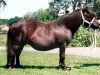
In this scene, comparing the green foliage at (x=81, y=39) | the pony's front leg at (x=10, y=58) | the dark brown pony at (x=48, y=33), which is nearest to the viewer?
the dark brown pony at (x=48, y=33)

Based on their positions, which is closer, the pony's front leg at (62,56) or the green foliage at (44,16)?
the pony's front leg at (62,56)

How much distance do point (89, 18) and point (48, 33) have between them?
4.98 ft

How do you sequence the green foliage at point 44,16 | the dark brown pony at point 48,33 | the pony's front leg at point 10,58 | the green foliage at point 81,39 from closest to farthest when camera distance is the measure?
the dark brown pony at point 48,33, the pony's front leg at point 10,58, the green foliage at point 81,39, the green foliage at point 44,16

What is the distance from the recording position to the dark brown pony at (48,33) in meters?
10.6

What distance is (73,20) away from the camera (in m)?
10.6

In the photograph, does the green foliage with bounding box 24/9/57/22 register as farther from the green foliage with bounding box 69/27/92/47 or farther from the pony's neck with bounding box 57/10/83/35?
the pony's neck with bounding box 57/10/83/35

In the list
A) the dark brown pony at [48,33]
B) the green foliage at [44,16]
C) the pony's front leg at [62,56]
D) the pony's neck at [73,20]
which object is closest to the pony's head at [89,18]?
the dark brown pony at [48,33]

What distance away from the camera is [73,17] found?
10578 millimetres

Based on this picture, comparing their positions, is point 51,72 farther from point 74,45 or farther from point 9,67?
point 74,45

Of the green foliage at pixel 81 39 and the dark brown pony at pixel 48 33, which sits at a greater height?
the dark brown pony at pixel 48 33

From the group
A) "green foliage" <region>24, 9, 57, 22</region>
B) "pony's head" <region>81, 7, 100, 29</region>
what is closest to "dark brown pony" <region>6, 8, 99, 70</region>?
"pony's head" <region>81, 7, 100, 29</region>

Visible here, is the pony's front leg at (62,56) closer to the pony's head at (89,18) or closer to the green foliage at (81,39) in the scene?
the pony's head at (89,18)

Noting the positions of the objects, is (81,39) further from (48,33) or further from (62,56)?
(48,33)

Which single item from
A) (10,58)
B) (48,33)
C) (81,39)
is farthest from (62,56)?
(81,39)
